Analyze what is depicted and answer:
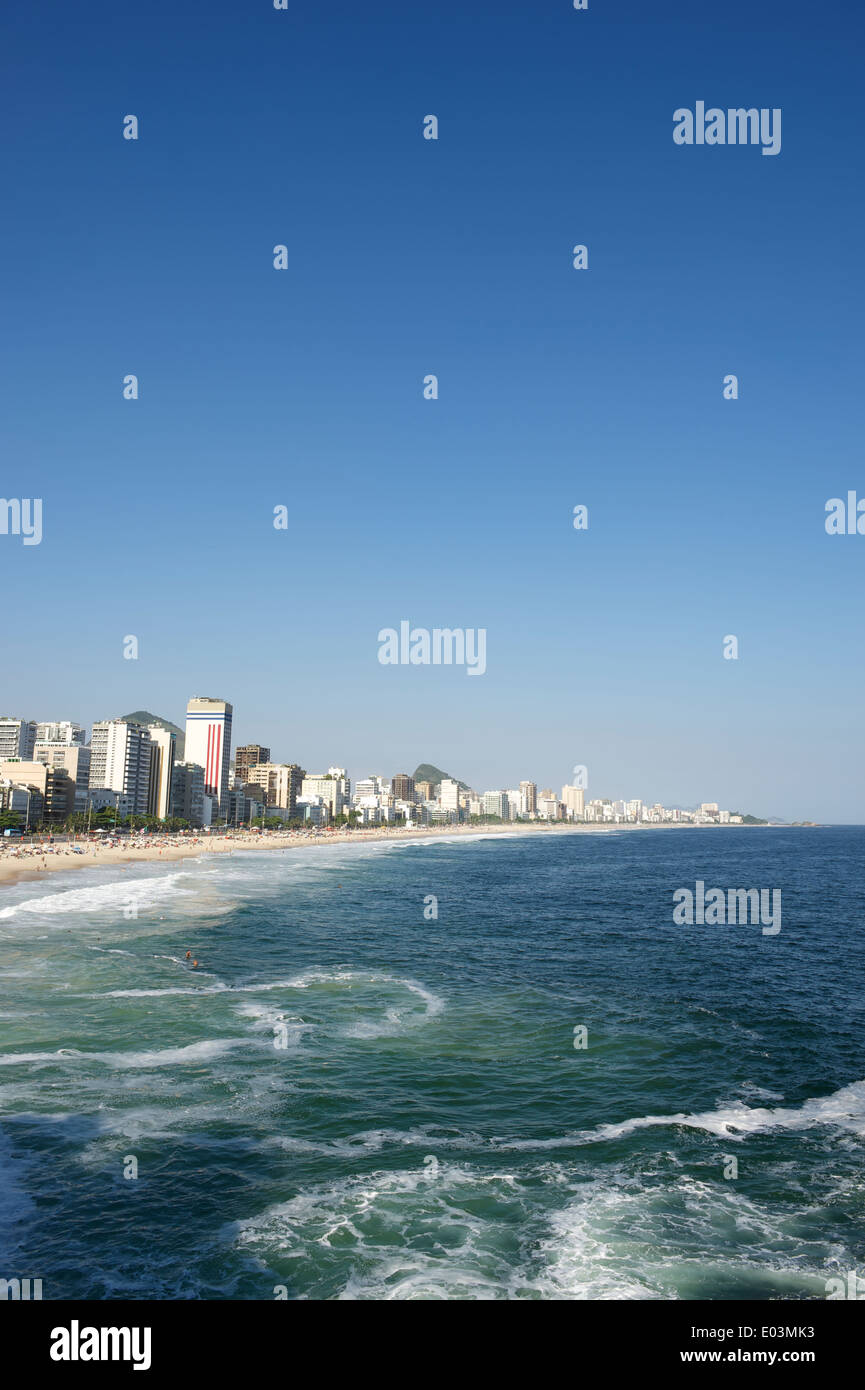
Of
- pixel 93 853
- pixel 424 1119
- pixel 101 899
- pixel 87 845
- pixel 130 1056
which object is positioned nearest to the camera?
pixel 424 1119

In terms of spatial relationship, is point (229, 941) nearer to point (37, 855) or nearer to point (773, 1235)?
point (773, 1235)

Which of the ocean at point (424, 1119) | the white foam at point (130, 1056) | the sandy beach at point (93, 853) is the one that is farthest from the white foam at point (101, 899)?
the white foam at point (130, 1056)

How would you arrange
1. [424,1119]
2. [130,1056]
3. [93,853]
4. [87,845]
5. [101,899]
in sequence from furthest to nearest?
[87,845], [93,853], [101,899], [130,1056], [424,1119]

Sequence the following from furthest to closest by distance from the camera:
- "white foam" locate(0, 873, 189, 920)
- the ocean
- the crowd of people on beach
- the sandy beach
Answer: the crowd of people on beach
the sandy beach
"white foam" locate(0, 873, 189, 920)
the ocean

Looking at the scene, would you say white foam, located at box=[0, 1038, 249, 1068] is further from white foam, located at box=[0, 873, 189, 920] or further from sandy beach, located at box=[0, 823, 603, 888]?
sandy beach, located at box=[0, 823, 603, 888]

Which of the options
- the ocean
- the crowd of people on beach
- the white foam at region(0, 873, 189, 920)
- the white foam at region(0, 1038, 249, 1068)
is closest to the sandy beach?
the crowd of people on beach

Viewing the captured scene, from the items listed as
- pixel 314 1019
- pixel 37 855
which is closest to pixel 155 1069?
pixel 314 1019

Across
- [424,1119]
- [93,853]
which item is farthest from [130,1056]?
[93,853]

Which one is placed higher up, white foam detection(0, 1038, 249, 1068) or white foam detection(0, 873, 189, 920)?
white foam detection(0, 1038, 249, 1068)

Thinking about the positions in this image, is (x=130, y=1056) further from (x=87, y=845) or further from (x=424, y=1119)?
(x=87, y=845)
